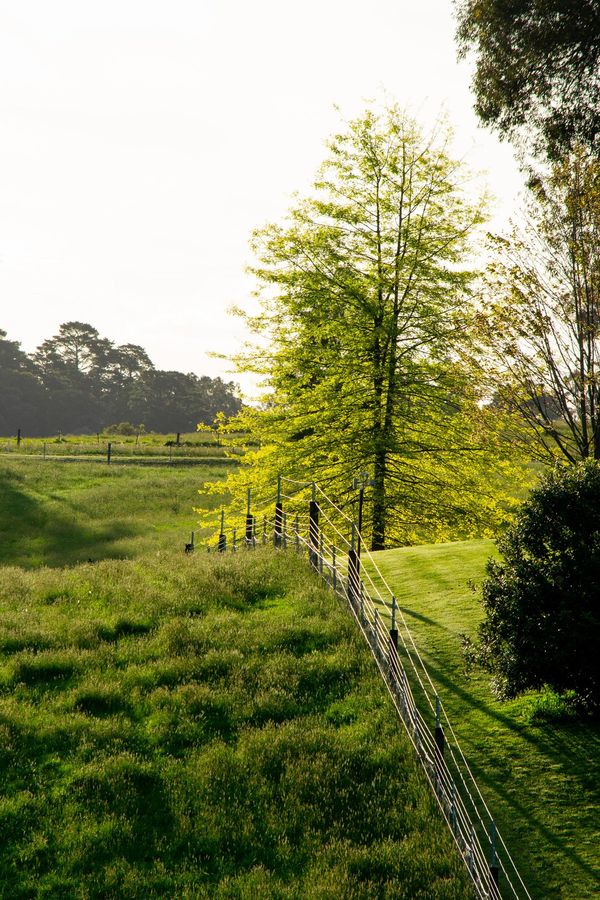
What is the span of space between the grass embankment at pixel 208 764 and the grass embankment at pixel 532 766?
0.93 m

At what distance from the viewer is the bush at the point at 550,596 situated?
28.6ft

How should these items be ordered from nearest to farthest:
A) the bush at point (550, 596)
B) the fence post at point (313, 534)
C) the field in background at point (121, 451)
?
1. the bush at point (550, 596)
2. the fence post at point (313, 534)
3. the field in background at point (121, 451)

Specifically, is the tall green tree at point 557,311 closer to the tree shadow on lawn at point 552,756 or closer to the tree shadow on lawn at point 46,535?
the tree shadow on lawn at point 552,756

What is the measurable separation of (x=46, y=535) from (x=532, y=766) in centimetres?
3058

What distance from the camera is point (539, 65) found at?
647 inches

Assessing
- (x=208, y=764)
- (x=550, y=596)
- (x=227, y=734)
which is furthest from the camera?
(x=227, y=734)

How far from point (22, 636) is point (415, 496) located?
12.7m

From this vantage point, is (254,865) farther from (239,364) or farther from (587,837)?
(239,364)

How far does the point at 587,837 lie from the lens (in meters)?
7.34

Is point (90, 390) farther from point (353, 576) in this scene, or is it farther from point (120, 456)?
point (353, 576)

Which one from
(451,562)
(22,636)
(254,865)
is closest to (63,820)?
(254,865)

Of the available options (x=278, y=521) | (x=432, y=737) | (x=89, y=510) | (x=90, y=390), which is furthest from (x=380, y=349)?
(x=90, y=390)

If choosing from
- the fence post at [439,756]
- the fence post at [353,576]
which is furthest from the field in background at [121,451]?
the fence post at [439,756]

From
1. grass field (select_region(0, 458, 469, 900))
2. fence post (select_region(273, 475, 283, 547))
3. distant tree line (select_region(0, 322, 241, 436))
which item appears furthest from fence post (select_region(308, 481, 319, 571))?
distant tree line (select_region(0, 322, 241, 436))
